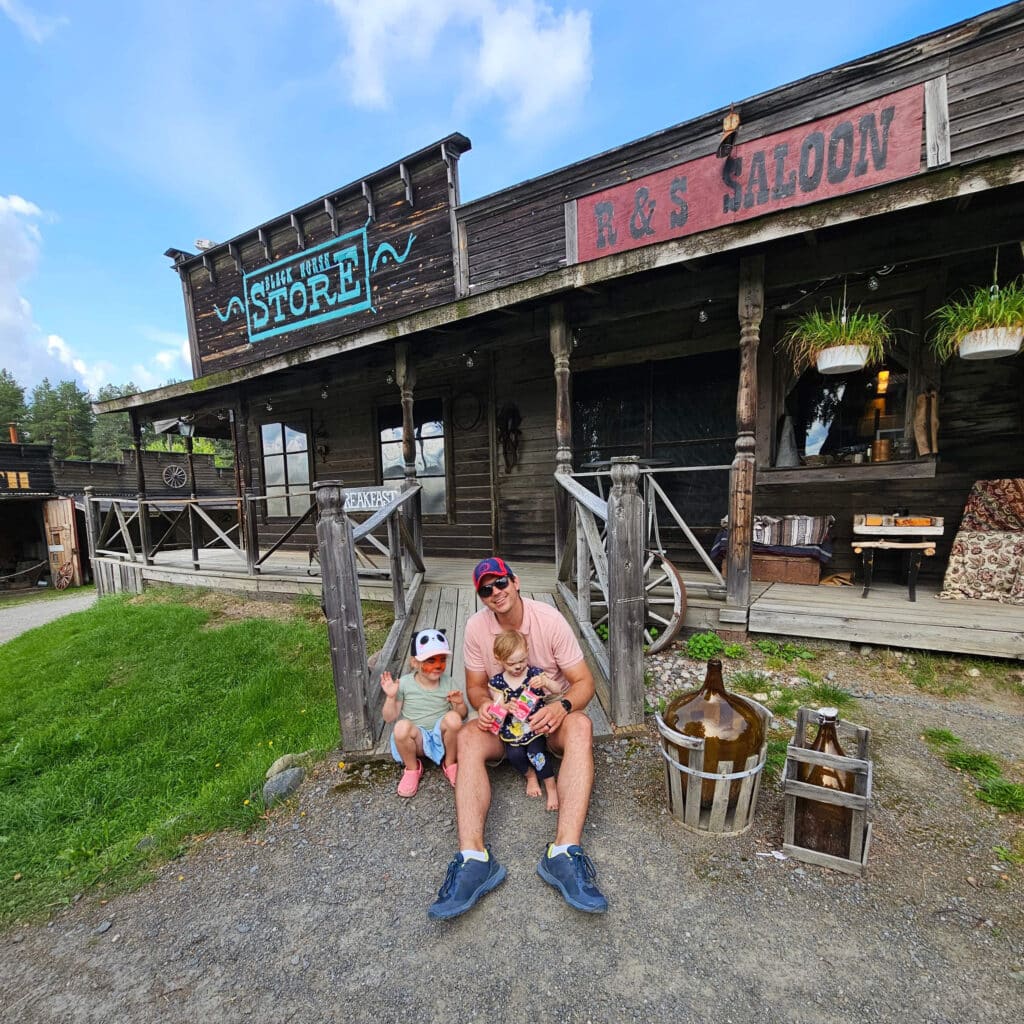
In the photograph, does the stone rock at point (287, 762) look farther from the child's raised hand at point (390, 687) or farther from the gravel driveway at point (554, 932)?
the child's raised hand at point (390, 687)

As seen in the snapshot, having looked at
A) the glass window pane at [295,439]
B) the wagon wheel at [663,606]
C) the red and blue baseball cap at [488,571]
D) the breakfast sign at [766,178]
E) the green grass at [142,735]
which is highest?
the breakfast sign at [766,178]

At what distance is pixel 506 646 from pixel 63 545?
20.4m

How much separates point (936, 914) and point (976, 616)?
2.71 meters

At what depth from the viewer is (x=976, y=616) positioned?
3.43 m

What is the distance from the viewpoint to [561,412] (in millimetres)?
4598

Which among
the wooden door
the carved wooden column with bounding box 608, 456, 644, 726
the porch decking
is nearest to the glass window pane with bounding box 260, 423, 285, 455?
the porch decking

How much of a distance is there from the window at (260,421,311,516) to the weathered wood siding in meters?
1.47

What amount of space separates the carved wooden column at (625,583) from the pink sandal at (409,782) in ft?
3.65

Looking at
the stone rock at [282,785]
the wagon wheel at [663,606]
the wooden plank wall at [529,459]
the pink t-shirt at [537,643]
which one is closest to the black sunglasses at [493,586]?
the pink t-shirt at [537,643]

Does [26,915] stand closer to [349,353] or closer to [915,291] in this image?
[349,353]

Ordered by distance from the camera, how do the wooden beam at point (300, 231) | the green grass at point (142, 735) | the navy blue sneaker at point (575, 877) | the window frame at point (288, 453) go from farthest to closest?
1. the window frame at point (288, 453)
2. the wooden beam at point (300, 231)
3. the green grass at point (142, 735)
4. the navy blue sneaker at point (575, 877)

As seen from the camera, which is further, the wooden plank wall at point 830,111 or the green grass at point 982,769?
the wooden plank wall at point 830,111

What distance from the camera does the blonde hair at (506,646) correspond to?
6.98ft

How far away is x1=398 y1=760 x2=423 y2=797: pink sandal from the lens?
7.78 feet
